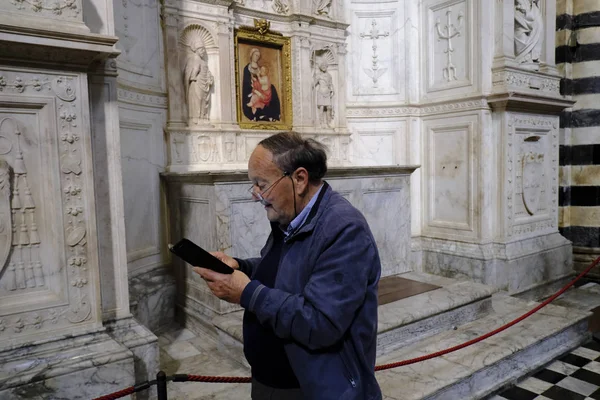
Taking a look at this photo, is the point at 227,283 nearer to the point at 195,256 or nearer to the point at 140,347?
the point at 195,256

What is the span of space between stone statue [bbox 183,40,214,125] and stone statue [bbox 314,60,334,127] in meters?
1.54

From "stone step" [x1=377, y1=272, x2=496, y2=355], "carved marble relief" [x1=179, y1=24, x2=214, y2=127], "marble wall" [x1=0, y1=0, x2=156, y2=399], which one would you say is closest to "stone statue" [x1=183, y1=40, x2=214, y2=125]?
"carved marble relief" [x1=179, y1=24, x2=214, y2=127]

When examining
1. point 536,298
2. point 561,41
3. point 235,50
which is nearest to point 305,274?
point 235,50

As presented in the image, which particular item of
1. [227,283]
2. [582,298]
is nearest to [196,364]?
[227,283]

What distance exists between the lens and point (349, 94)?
19.9 feet

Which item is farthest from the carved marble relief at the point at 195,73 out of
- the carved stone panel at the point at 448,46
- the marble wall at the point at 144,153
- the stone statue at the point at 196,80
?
the carved stone panel at the point at 448,46

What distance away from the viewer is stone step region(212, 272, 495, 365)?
11.5 ft

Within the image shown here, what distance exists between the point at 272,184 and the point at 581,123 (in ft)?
21.3

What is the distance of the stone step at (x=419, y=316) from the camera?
11.5 ft

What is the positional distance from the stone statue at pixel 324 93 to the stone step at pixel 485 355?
2.99 metres

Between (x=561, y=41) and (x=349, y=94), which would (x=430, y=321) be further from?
(x=561, y=41)

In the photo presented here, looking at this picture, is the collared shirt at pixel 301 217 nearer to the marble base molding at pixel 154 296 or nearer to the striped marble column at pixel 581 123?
the marble base molding at pixel 154 296

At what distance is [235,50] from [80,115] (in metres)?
2.88

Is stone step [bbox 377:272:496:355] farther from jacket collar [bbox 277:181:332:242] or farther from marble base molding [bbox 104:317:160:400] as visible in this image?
jacket collar [bbox 277:181:332:242]
